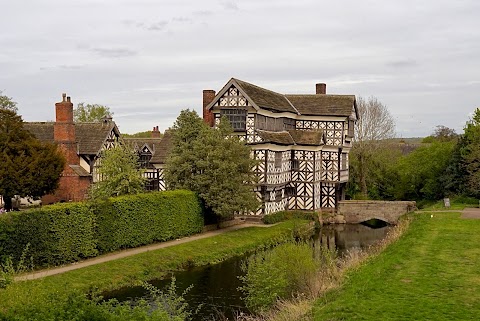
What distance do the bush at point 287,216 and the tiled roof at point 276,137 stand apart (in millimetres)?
5462

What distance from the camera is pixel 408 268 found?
59.3ft

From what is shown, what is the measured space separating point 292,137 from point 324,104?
15.5 feet

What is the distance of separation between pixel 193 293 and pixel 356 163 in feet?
118

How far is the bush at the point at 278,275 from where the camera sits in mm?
16938

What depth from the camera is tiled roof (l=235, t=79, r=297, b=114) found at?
3917 centimetres

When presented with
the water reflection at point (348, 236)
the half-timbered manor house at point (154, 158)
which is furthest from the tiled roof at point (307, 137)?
the half-timbered manor house at point (154, 158)

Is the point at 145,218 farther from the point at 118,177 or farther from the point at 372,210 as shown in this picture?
the point at 372,210

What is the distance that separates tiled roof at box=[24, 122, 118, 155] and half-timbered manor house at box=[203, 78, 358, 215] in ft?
28.9

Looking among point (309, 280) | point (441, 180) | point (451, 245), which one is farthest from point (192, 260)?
point (441, 180)

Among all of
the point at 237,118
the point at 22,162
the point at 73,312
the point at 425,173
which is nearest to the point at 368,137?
the point at 425,173

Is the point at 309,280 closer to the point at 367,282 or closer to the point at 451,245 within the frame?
the point at 367,282

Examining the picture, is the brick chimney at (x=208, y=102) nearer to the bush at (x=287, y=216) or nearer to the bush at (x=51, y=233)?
the bush at (x=287, y=216)

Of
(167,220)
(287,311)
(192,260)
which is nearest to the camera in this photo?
(287,311)

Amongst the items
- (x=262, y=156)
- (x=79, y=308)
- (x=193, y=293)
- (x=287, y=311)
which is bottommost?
(x=193, y=293)
